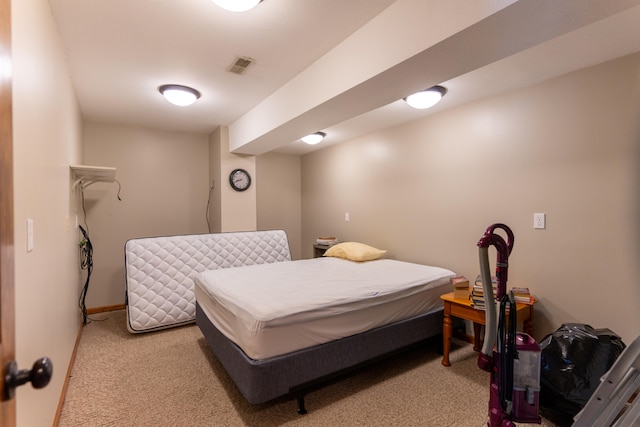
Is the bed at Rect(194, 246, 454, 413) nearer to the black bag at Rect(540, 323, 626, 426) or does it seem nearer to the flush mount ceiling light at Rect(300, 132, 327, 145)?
the black bag at Rect(540, 323, 626, 426)

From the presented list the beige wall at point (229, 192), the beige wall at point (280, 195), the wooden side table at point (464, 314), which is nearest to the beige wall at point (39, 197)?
the beige wall at point (229, 192)

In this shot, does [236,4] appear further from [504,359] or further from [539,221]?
[539,221]

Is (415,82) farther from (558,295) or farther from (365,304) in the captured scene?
(558,295)

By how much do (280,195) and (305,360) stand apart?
3.83 meters

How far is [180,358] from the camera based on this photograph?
8.87 ft

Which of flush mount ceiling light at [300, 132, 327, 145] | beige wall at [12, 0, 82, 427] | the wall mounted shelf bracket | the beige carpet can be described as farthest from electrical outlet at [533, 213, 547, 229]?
the wall mounted shelf bracket

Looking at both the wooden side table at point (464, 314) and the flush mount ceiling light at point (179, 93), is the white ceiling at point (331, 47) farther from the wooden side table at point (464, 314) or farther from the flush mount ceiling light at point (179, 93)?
the wooden side table at point (464, 314)

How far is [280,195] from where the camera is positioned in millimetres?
5523

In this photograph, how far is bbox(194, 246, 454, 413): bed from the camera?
1873mm

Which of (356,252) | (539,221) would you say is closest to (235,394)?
(356,252)

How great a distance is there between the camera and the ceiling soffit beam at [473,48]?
4.18ft

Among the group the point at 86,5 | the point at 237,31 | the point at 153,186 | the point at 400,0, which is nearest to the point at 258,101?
the point at 237,31

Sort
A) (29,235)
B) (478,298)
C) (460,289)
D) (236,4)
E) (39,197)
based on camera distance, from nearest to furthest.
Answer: (29,235)
(39,197)
(236,4)
(478,298)
(460,289)

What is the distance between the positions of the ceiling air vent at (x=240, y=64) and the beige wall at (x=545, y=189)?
6.64 ft
